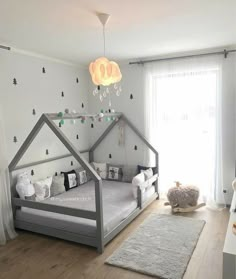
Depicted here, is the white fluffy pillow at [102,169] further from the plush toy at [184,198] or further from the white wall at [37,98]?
the plush toy at [184,198]

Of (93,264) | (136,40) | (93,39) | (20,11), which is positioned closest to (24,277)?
(93,264)

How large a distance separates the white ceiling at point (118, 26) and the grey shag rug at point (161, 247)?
2.31m

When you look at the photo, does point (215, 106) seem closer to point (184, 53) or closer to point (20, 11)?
point (184, 53)

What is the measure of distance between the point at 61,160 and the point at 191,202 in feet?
6.99

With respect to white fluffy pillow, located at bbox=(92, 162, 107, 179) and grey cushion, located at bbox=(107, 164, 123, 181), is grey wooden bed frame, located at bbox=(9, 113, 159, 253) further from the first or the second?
white fluffy pillow, located at bbox=(92, 162, 107, 179)

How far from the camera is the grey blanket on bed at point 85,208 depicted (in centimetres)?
277

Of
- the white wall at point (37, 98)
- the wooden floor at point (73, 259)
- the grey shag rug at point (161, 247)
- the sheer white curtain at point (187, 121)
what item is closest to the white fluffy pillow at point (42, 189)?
the white wall at point (37, 98)

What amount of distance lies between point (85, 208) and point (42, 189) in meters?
0.70

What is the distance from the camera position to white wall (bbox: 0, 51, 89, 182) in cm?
321

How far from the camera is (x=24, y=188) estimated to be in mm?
3166

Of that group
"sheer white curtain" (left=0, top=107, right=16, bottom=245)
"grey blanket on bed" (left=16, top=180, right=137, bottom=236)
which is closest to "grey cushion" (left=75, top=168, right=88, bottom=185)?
"grey blanket on bed" (left=16, top=180, right=137, bottom=236)

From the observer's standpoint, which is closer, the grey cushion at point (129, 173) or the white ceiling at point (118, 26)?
the white ceiling at point (118, 26)

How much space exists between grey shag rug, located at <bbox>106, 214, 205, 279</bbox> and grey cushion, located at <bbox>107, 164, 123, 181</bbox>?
1.13 meters

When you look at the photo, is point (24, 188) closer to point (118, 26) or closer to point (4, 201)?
point (4, 201)
